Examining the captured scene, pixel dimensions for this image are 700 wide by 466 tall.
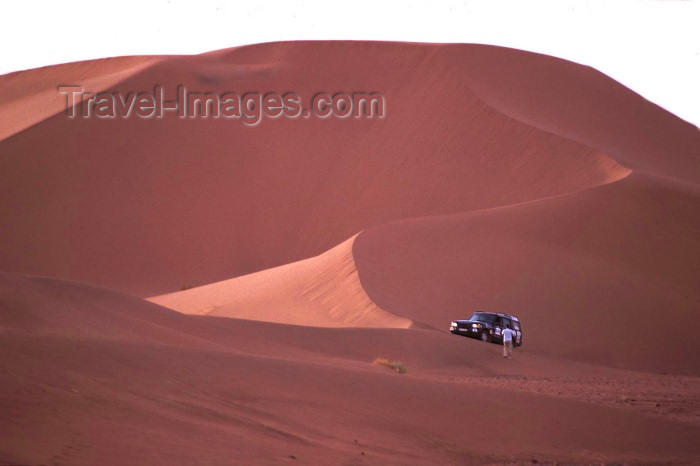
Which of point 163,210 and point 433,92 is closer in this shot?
point 163,210

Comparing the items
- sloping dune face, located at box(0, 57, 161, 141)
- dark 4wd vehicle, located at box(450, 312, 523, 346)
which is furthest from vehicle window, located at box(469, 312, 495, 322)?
sloping dune face, located at box(0, 57, 161, 141)

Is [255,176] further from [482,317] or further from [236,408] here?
[236,408]

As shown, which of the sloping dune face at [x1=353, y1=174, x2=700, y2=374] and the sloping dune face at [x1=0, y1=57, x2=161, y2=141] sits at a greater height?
the sloping dune face at [x1=0, y1=57, x2=161, y2=141]

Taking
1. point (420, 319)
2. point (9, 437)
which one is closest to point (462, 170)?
point (420, 319)

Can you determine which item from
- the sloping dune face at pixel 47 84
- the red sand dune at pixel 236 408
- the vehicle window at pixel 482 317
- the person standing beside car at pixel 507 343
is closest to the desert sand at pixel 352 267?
the red sand dune at pixel 236 408

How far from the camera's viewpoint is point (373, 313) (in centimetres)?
2509

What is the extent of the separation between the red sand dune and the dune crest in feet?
28.1

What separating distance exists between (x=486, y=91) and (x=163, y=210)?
66.5 feet

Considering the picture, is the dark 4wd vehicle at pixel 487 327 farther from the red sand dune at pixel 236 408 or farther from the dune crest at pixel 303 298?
the red sand dune at pixel 236 408

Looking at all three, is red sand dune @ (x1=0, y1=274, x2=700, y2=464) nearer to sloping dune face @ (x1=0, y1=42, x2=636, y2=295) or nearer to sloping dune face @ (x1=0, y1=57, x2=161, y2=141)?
sloping dune face @ (x1=0, y1=42, x2=636, y2=295)

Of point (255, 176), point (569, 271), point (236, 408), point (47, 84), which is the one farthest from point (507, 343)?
point (47, 84)

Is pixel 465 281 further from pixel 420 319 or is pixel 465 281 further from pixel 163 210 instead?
pixel 163 210

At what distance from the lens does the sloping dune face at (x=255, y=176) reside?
40.8m

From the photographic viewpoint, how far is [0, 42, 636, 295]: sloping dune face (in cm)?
4078
